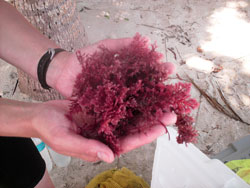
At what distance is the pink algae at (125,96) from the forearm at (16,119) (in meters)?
0.22

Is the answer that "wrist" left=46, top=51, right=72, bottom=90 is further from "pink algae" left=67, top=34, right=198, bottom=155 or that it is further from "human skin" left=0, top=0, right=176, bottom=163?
"pink algae" left=67, top=34, right=198, bottom=155

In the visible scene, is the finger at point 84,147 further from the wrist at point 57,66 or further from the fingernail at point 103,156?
the wrist at point 57,66

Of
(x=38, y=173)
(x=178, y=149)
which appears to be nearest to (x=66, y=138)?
(x=38, y=173)

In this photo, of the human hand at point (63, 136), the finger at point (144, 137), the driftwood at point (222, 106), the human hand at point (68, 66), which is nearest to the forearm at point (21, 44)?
the human hand at point (68, 66)

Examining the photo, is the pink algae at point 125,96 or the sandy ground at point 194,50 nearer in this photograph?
the pink algae at point 125,96

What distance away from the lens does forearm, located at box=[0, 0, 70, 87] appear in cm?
162

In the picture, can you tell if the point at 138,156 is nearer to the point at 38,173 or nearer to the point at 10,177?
the point at 38,173

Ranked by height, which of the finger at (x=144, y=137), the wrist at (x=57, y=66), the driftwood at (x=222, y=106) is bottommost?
the driftwood at (x=222, y=106)

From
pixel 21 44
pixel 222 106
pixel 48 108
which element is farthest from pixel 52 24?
pixel 222 106

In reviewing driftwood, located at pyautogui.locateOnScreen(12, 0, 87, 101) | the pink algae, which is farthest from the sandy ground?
the pink algae

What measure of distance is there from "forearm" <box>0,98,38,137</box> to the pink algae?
22cm

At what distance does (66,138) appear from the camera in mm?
1209

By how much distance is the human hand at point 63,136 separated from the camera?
3.87 feet

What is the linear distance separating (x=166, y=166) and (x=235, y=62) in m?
2.19
